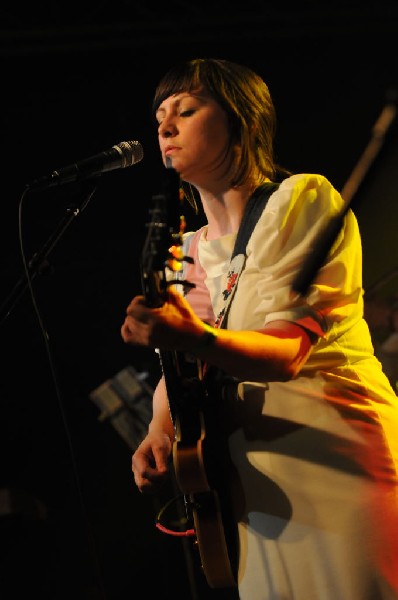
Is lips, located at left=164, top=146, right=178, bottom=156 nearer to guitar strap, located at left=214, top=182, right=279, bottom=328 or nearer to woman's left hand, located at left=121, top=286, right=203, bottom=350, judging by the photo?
guitar strap, located at left=214, top=182, right=279, bottom=328

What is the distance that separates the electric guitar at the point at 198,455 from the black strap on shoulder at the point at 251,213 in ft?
0.65

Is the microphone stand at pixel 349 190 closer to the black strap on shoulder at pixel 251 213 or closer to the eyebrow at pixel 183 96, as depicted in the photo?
the black strap on shoulder at pixel 251 213

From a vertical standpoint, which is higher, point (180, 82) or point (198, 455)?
point (180, 82)

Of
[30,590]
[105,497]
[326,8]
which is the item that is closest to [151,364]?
[105,497]

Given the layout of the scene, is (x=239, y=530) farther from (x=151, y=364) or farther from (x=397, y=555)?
(x=151, y=364)

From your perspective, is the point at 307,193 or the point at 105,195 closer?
the point at 307,193

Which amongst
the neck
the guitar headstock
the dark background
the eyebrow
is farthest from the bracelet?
the dark background

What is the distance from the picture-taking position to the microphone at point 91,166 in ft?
7.12

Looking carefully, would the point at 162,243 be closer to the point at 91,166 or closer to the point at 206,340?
the point at 206,340

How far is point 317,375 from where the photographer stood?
182 centimetres

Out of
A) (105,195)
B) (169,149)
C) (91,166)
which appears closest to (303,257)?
(169,149)

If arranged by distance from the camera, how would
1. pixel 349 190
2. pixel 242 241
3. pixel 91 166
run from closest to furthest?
1. pixel 349 190
2. pixel 242 241
3. pixel 91 166

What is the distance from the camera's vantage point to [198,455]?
182cm

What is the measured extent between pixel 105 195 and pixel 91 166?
273cm
